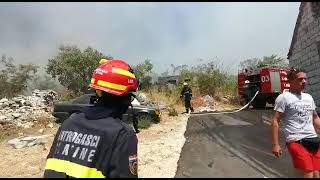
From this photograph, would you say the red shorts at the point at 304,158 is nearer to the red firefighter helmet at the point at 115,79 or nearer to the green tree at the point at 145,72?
the red firefighter helmet at the point at 115,79

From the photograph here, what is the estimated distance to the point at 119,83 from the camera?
2273 mm

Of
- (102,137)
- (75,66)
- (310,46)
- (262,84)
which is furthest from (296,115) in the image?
(75,66)

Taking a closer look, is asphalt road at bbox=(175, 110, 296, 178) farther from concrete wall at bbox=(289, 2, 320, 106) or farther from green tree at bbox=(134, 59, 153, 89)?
green tree at bbox=(134, 59, 153, 89)

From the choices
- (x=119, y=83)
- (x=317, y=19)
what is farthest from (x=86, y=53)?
A: (x=119, y=83)

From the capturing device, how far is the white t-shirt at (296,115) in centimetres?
525

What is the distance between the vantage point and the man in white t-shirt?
16.8ft

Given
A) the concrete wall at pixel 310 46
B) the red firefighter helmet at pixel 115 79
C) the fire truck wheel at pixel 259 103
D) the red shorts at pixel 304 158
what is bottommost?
the red shorts at pixel 304 158

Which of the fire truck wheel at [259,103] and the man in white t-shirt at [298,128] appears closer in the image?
the man in white t-shirt at [298,128]

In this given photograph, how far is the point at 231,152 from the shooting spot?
9.95m

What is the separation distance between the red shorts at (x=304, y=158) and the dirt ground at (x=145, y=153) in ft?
10.8

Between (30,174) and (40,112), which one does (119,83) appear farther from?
(40,112)

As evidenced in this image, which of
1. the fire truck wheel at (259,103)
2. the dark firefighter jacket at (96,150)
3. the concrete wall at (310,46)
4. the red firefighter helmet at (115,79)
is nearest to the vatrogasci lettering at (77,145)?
the dark firefighter jacket at (96,150)

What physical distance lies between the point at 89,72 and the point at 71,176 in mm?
26387

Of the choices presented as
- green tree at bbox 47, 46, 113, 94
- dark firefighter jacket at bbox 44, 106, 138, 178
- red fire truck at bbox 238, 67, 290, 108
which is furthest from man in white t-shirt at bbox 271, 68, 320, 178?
green tree at bbox 47, 46, 113, 94
